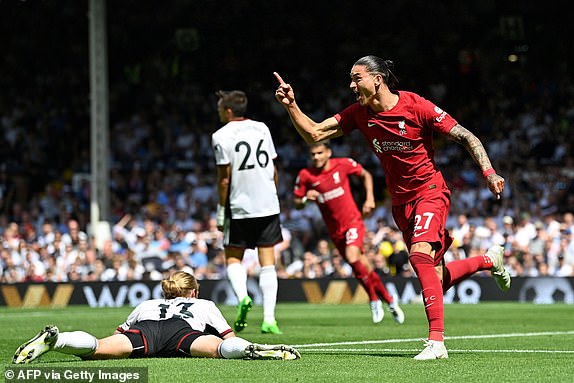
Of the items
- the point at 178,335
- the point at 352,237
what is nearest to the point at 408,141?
the point at 178,335

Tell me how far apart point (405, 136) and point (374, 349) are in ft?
6.46

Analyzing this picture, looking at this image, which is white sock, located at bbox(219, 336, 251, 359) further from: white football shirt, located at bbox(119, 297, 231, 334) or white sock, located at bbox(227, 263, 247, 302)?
white sock, located at bbox(227, 263, 247, 302)

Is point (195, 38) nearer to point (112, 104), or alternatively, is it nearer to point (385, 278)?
point (112, 104)

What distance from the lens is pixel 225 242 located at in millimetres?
12820

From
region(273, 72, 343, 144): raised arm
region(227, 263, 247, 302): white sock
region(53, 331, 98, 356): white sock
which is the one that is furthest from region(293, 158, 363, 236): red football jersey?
region(53, 331, 98, 356): white sock

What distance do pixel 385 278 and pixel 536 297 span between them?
277 cm

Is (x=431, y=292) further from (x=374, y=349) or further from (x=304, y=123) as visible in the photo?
(x=304, y=123)

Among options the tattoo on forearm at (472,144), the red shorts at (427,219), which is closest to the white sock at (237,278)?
the red shorts at (427,219)

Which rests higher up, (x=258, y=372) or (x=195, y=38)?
(x=195, y=38)

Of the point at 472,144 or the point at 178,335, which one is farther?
the point at 472,144

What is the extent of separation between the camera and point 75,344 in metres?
8.02

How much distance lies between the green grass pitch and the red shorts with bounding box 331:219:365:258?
0.98 metres

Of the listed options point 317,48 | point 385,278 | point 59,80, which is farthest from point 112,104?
point 385,278

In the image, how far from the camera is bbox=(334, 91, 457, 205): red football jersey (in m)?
9.29
